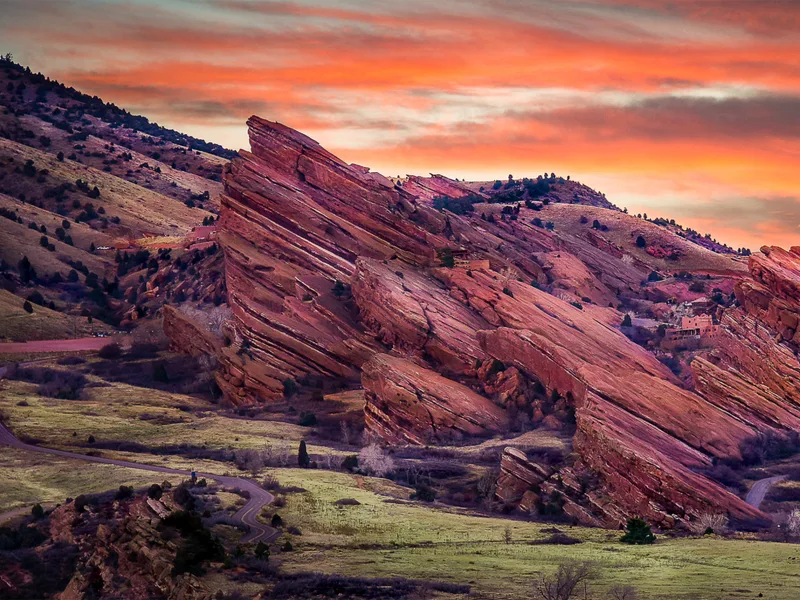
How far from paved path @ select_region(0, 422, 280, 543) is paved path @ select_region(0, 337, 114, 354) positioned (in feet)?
148

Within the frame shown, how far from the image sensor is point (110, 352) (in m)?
173

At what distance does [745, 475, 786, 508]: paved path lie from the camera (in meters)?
107

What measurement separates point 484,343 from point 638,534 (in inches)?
2214

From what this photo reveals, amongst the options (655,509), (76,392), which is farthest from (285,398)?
(655,509)

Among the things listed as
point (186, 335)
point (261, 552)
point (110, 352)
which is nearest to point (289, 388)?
point (186, 335)

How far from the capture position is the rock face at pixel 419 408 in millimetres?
131250

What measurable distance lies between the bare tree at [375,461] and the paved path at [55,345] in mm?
66532

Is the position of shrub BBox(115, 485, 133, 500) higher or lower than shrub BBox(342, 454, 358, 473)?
lower

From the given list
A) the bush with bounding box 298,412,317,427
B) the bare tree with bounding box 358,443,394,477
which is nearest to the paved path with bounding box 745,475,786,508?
the bare tree with bounding box 358,443,394,477

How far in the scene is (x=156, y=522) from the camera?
8250 centimetres

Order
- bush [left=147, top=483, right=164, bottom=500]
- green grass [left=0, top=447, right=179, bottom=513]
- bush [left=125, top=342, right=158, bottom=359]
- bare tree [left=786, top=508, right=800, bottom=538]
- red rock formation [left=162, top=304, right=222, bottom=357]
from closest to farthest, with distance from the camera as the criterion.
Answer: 1. bush [left=147, top=483, right=164, bottom=500]
2. bare tree [left=786, top=508, right=800, bottom=538]
3. green grass [left=0, top=447, right=179, bottom=513]
4. red rock formation [left=162, top=304, right=222, bottom=357]
5. bush [left=125, top=342, right=158, bottom=359]

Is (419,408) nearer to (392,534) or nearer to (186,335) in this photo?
(392,534)

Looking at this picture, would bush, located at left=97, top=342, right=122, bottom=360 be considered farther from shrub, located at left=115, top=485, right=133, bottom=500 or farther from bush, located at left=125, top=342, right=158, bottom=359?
shrub, located at left=115, top=485, right=133, bottom=500

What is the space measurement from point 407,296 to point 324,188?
27.1 m
